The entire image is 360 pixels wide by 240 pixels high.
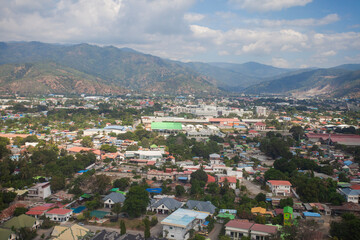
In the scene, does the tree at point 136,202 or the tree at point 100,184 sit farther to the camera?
the tree at point 100,184

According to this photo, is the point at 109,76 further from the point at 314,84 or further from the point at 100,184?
the point at 100,184

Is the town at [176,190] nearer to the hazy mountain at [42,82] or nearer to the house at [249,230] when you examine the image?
the house at [249,230]

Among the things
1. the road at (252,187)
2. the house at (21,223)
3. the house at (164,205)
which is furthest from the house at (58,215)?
the road at (252,187)

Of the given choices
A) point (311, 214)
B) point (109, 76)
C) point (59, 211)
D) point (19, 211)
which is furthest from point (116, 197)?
point (109, 76)

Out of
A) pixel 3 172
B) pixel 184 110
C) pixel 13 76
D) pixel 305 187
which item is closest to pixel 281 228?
pixel 305 187

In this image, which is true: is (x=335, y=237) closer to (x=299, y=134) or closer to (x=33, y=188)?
(x=33, y=188)

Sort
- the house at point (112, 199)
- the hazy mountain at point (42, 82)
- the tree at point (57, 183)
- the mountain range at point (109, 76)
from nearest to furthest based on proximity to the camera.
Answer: the house at point (112, 199)
the tree at point (57, 183)
the hazy mountain at point (42, 82)
the mountain range at point (109, 76)
